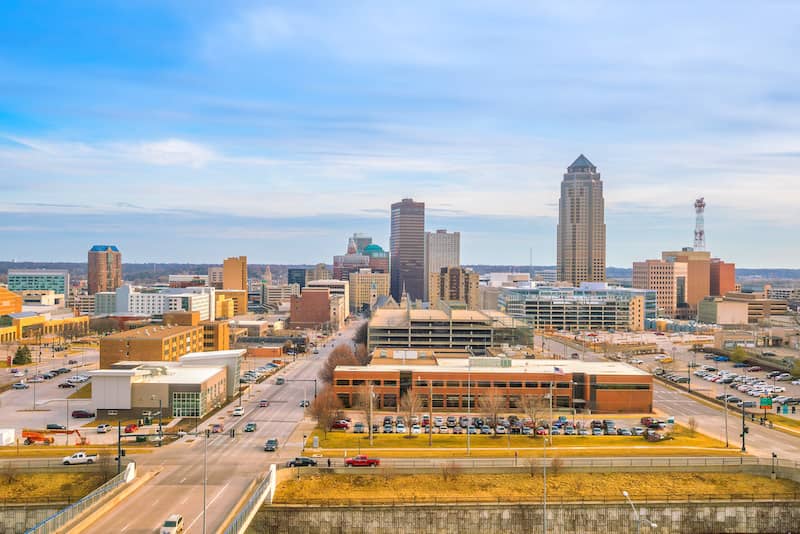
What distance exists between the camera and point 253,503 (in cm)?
3597

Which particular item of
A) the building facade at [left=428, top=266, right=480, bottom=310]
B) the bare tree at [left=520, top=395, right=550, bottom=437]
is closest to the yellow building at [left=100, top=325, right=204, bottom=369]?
the bare tree at [left=520, top=395, right=550, bottom=437]

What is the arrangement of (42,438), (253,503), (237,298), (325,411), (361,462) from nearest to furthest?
(253,503) < (361,462) < (42,438) < (325,411) < (237,298)

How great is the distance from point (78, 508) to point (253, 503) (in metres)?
7.92

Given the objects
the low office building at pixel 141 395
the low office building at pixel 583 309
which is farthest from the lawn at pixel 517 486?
the low office building at pixel 583 309

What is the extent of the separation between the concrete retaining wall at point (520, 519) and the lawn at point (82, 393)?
3887 centimetres

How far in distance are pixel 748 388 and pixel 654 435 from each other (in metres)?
28.6

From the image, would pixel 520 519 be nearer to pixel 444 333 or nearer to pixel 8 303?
pixel 444 333

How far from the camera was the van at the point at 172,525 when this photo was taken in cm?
3050

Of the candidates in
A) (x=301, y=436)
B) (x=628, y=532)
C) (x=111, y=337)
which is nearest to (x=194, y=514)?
(x=301, y=436)

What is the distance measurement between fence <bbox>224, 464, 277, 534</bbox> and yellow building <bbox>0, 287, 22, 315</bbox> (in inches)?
4569

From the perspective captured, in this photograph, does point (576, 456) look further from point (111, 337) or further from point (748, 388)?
point (111, 337)

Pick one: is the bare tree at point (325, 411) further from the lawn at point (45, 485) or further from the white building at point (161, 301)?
the white building at point (161, 301)

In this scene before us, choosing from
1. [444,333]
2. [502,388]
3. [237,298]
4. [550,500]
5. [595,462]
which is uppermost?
[237,298]

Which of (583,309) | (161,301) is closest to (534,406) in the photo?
(583,309)
